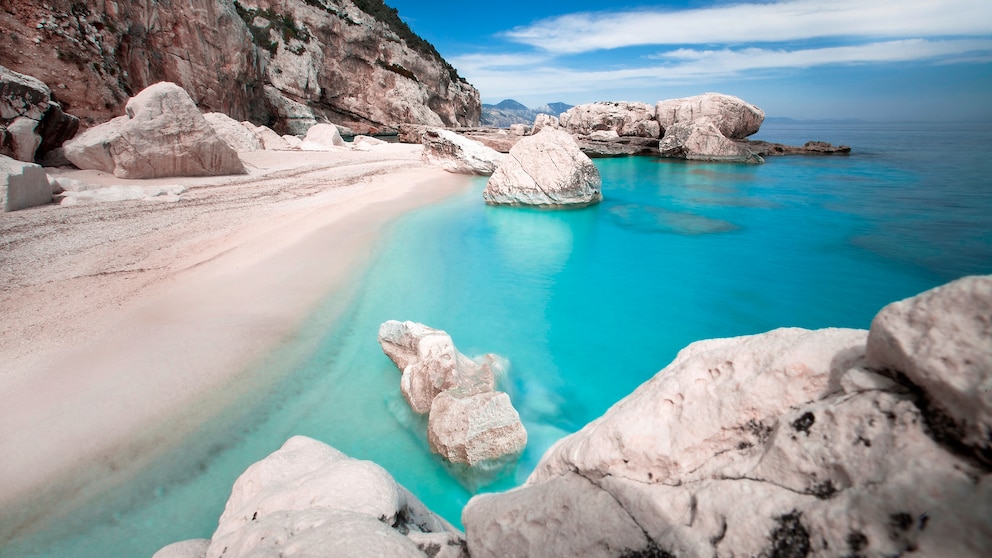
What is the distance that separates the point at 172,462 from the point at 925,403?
5.01 meters

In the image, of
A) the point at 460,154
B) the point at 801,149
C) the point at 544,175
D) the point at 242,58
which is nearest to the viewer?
the point at 544,175

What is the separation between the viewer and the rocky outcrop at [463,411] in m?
4.10

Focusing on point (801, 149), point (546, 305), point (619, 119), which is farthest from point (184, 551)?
point (801, 149)

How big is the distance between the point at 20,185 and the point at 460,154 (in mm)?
13589

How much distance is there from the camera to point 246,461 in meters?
4.02

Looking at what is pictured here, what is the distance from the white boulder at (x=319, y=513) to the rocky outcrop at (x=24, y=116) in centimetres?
1177

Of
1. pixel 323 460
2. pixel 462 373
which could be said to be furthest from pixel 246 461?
pixel 462 373

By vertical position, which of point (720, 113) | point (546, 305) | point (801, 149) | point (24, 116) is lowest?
point (546, 305)

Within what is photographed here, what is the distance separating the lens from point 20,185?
8141 millimetres

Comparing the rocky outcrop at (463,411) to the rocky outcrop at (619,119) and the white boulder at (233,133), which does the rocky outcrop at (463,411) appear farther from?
the rocky outcrop at (619,119)

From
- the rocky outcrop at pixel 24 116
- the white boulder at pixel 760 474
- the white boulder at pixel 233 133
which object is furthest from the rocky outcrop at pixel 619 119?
the white boulder at pixel 760 474

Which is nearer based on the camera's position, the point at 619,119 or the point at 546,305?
the point at 546,305

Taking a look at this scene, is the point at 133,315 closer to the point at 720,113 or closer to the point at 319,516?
the point at 319,516

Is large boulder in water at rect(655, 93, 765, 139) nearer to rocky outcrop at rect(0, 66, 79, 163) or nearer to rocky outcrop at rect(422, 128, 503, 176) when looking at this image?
rocky outcrop at rect(422, 128, 503, 176)
